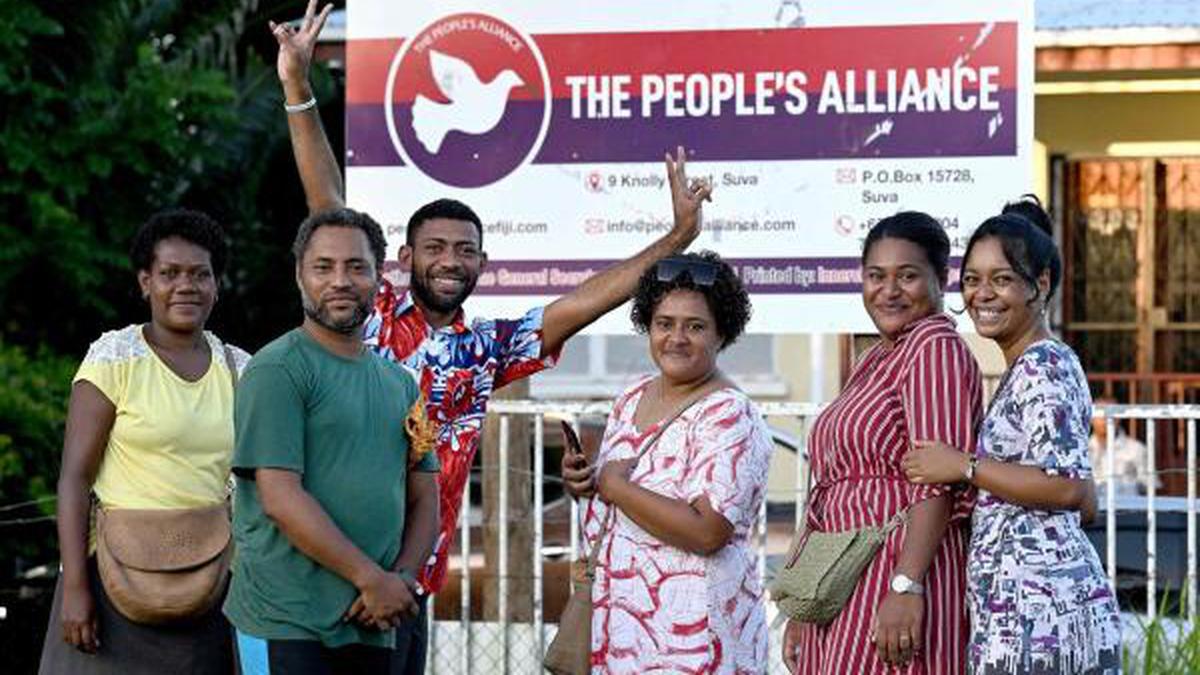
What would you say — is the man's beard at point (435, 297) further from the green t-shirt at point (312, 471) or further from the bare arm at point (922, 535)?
the bare arm at point (922, 535)

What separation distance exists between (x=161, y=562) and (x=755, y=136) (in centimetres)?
312

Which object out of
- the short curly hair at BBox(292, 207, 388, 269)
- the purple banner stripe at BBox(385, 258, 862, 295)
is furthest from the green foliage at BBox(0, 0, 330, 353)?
the short curly hair at BBox(292, 207, 388, 269)

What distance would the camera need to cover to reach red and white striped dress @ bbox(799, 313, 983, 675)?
5355mm

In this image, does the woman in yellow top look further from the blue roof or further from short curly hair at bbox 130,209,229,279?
the blue roof

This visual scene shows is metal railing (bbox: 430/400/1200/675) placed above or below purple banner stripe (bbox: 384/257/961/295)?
below

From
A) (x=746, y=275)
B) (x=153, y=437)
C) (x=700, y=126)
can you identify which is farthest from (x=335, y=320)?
(x=700, y=126)

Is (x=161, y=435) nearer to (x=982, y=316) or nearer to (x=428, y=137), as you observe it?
(x=982, y=316)

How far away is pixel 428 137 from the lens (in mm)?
8688

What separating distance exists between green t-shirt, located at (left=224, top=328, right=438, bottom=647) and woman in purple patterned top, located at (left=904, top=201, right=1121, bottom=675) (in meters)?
1.21

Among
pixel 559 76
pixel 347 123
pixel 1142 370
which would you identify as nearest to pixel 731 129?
pixel 559 76

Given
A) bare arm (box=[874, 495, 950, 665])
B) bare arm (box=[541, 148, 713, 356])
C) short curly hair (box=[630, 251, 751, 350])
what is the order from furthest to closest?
1. bare arm (box=[541, 148, 713, 356])
2. short curly hair (box=[630, 251, 751, 350])
3. bare arm (box=[874, 495, 950, 665])

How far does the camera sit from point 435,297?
603 centimetres

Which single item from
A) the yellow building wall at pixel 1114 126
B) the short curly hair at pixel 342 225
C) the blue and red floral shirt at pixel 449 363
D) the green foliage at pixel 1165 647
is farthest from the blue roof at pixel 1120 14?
the short curly hair at pixel 342 225

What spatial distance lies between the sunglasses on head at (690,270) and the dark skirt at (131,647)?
1562mm
